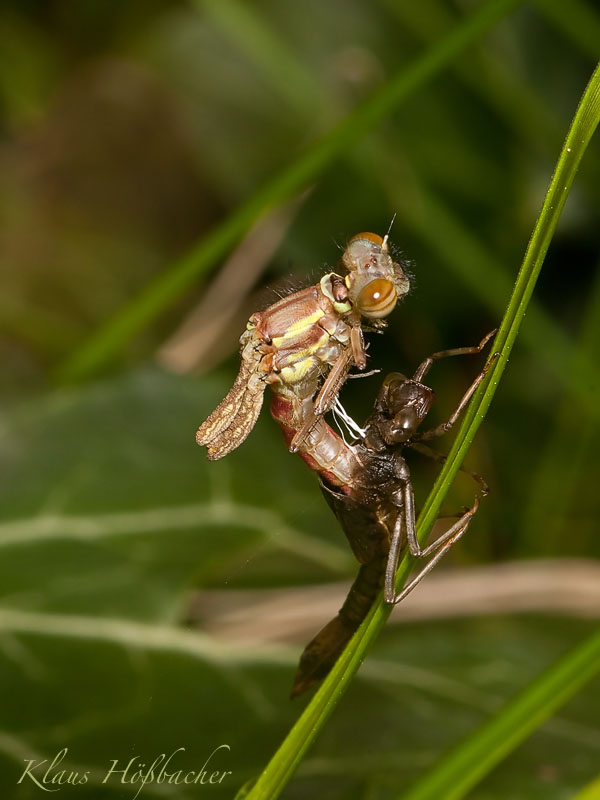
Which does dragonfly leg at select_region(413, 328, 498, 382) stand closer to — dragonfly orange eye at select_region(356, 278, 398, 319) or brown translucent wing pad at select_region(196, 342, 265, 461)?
dragonfly orange eye at select_region(356, 278, 398, 319)

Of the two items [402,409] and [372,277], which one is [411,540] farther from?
[372,277]

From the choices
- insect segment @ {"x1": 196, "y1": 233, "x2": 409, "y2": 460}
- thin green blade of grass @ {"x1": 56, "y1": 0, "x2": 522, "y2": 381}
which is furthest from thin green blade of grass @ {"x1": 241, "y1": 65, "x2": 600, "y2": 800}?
thin green blade of grass @ {"x1": 56, "y1": 0, "x2": 522, "y2": 381}

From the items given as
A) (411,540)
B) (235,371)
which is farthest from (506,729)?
(235,371)

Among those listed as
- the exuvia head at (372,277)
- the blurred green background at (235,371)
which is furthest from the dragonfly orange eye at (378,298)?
the blurred green background at (235,371)

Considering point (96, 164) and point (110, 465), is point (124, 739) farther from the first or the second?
point (96, 164)

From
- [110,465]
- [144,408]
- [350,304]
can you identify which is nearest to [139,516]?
[110,465]

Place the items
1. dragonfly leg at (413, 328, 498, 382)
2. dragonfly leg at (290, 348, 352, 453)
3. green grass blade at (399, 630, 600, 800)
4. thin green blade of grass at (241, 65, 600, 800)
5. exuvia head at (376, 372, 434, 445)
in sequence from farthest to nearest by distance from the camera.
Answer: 1. exuvia head at (376, 372, 434, 445)
2. dragonfly leg at (290, 348, 352, 453)
3. dragonfly leg at (413, 328, 498, 382)
4. green grass blade at (399, 630, 600, 800)
5. thin green blade of grass at (241, 65, 600, 800)
